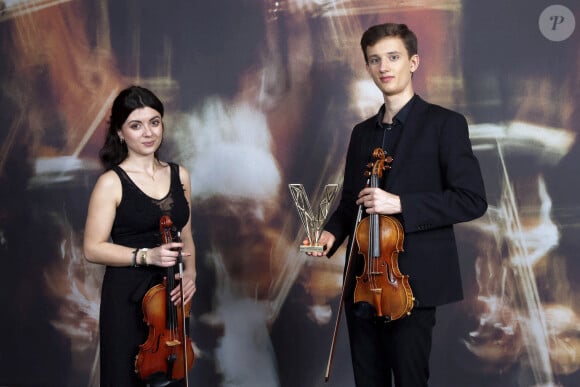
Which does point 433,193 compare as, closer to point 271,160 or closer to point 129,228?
point 129,228

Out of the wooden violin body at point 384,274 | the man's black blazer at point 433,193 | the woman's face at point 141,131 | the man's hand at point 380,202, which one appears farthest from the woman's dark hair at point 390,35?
the woman's face at point 141,131

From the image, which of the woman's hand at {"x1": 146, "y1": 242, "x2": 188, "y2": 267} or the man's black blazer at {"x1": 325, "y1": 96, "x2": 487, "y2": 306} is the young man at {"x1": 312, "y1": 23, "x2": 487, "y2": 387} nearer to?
the man's black blazer at {"x1": 325, "y1": 96, "x2": 487, "y2": 306}

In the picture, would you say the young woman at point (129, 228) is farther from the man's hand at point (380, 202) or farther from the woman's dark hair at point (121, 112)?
the man's hand at point (380, 202)

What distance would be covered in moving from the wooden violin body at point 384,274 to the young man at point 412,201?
0.13 feet

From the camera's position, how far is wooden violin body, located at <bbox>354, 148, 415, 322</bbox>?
2.16 meters

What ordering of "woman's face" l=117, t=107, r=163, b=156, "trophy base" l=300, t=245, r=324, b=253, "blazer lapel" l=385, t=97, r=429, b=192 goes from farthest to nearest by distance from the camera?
1. "woman's face" l=117, t=107, r=163, b=156
2. "trophy base" l=300, t=245, r=324, b=253
3. "blazer lapel" l=385, t=97, r=429, b=192

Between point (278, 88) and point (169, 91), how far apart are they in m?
0.65

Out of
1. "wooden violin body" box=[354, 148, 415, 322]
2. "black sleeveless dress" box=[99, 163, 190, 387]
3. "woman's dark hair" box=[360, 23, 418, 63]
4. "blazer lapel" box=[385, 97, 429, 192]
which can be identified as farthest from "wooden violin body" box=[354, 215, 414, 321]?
"black sleeveless dress" box=[99, 163, 190, 387]

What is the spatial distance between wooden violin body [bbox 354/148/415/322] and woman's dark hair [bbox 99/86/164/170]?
103cm

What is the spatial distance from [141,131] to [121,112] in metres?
0.11

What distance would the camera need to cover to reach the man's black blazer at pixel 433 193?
7.36 feet

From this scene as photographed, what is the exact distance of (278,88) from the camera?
378 cm

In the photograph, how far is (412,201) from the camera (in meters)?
2.23

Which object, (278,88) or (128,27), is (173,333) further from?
(128,27)
